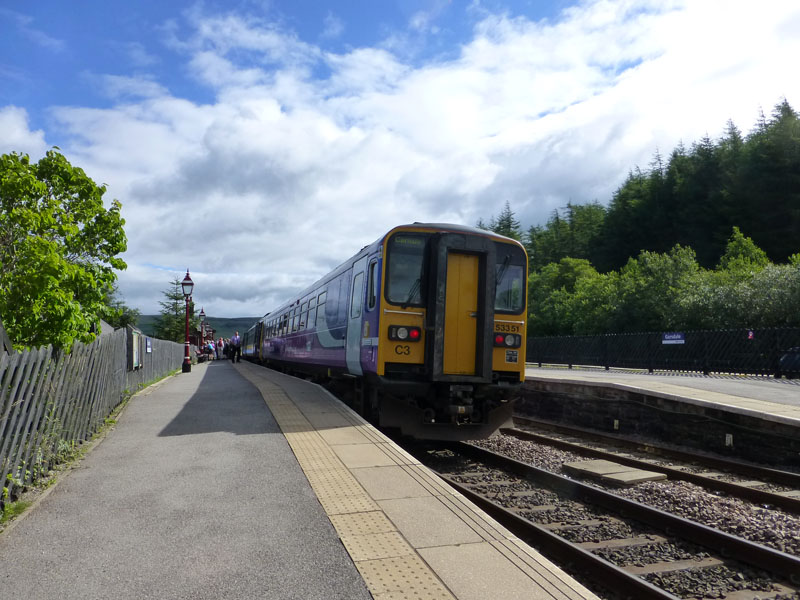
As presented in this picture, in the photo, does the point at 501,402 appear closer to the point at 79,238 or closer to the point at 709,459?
the point at 709,459

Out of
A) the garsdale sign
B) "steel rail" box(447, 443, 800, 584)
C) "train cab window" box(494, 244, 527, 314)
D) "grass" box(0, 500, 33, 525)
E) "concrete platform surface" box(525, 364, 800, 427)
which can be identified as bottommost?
"steel rail" box(447, 443, 800, 584)

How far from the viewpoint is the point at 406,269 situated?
9.13 m

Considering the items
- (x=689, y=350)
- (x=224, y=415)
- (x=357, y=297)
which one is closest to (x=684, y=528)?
(x=357, y=297)

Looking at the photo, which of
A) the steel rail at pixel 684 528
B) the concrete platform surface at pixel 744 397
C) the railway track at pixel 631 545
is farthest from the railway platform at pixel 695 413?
the railway track at pixel 631 545

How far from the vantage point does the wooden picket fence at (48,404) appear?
505cm

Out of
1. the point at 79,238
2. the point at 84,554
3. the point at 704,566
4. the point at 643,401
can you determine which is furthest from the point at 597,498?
the point at 79,238

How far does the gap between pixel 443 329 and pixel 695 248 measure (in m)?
70.4

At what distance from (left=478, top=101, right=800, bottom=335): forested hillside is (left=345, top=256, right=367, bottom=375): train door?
29247 mm

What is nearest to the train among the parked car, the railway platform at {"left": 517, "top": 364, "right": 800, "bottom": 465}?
the railway platform at {"left": 517, "top": 364, "right": 800, "bottom": 465}

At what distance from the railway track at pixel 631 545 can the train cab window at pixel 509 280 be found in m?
2.88

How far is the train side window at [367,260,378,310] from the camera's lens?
9.25 m

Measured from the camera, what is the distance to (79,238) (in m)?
9.63

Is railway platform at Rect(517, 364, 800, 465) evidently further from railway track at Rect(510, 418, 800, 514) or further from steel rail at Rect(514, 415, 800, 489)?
railway track at Rect(510, 418, 800, 514)

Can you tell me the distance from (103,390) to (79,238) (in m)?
2.47
